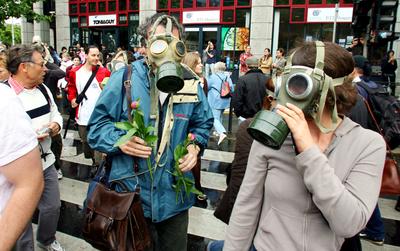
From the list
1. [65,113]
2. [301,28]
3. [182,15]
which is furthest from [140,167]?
[182,15]

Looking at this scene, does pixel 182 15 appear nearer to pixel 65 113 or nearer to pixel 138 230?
pixel 65 113

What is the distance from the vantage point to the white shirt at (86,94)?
5.99m

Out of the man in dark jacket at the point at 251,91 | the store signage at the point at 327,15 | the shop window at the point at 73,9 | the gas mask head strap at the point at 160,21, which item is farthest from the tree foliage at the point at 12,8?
the gas mask head strap at the point at 160,21

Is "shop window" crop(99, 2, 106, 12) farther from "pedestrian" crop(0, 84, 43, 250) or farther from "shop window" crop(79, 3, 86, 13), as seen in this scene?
"pedestrian" crop(0, 84, 43, 250)

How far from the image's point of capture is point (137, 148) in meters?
2.18

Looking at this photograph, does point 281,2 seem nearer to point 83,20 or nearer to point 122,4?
point 122,4

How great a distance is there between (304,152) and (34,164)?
1083 millimetres

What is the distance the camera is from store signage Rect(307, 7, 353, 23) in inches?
645

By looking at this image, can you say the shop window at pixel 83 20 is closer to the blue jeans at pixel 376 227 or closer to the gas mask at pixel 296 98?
the blue jeans at pixel 376 227

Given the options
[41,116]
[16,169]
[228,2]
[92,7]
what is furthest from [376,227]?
[92,7]

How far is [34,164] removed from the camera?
5.23 feet

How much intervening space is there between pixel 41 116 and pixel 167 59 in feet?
6.87

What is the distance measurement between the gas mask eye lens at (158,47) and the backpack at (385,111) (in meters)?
3.25

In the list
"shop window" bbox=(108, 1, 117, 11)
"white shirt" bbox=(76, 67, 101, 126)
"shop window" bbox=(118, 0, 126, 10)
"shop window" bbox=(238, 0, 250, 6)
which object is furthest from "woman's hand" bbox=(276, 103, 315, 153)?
"shop window" bbox=(108, 1, 117, 11)
